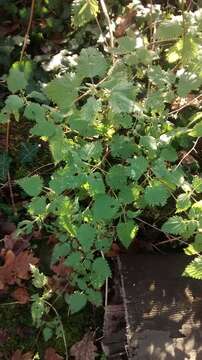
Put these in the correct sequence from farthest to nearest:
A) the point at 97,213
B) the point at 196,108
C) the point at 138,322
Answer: the point at 196,108, the point at 138,322, the point at 97,213

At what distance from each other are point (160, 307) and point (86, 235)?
24.6 inches

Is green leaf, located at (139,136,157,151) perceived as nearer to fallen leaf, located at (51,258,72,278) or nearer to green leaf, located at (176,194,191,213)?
green leaf, located at (176,194,191,213)

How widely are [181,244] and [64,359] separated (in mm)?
827

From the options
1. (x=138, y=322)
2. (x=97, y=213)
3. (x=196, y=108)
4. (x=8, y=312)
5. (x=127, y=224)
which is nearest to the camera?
(x=97, y=213)

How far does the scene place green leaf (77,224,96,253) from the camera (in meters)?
2.00

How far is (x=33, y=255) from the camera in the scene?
255 centimetres

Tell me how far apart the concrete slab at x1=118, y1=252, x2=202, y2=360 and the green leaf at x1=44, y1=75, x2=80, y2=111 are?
0.95 meters

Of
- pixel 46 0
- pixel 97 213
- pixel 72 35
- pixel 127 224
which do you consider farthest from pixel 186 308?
pixel 46 0

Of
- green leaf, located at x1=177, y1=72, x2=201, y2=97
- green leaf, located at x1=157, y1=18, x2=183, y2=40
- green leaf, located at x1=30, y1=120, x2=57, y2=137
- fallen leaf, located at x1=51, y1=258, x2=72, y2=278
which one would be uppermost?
green leaf, located at x1=157, y1=18, x2=183, y2=40

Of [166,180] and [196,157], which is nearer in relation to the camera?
[166,180]

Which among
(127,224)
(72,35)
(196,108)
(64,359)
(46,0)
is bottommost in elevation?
(64,359)

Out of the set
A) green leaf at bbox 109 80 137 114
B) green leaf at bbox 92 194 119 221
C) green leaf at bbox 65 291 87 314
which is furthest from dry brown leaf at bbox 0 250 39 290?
green leaf at bbox 109 80 137 114

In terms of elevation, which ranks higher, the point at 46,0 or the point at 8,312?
the point at 46,0

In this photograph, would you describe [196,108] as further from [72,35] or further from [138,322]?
[138,322]
